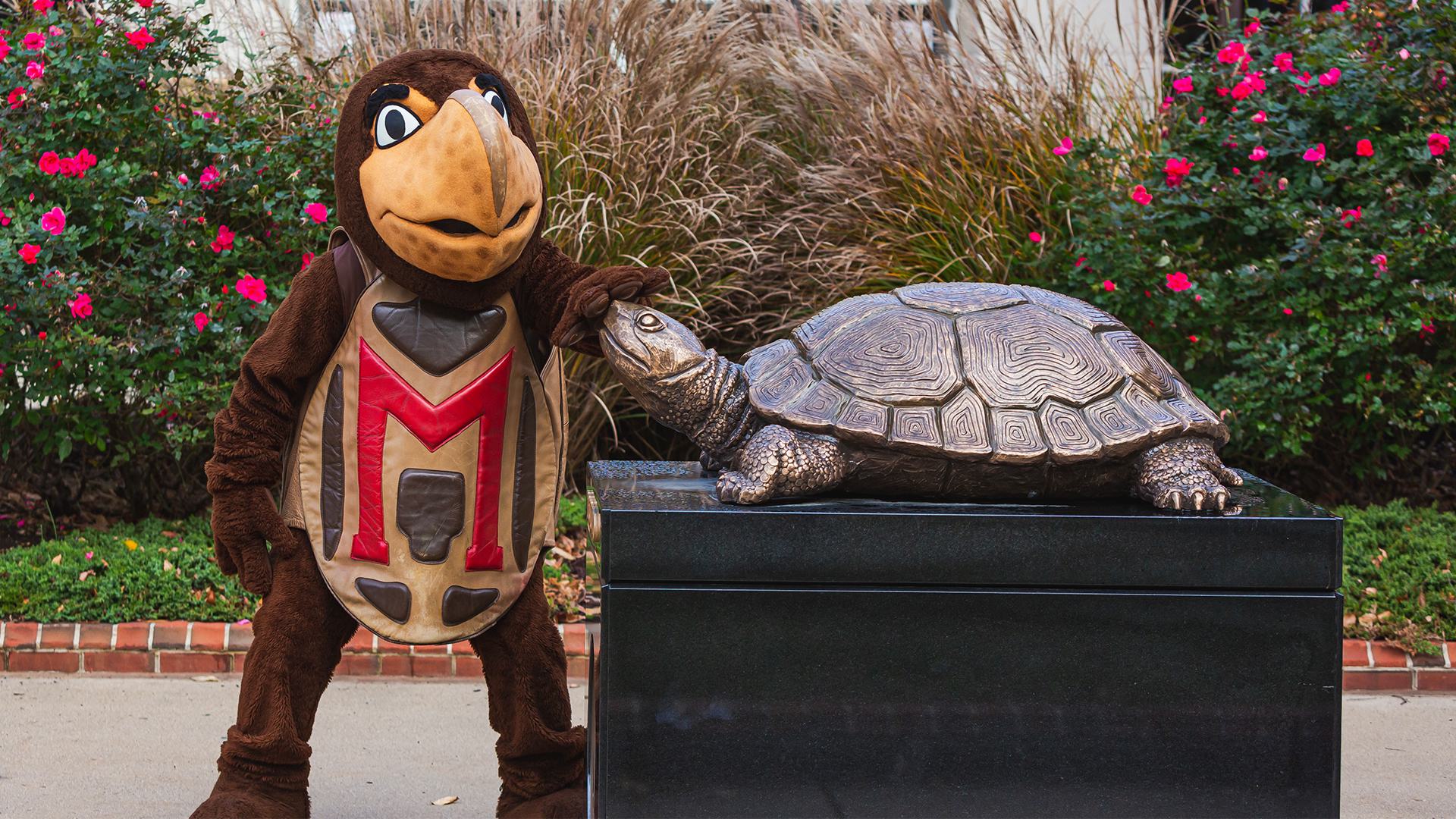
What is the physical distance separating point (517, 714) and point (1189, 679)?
4.46 ft

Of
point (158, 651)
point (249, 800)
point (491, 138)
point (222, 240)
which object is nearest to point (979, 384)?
point (491, 138)

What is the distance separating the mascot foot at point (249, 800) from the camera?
7.79 feet

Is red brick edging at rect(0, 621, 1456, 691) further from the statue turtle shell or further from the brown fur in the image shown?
the statue turtle shell

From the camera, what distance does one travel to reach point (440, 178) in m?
2.28

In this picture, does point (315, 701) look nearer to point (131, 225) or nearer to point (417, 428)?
point (417, 428)

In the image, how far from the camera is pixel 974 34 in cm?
620

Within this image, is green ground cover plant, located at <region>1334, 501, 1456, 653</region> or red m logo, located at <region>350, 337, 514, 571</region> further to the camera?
green ground cover plant, located at <region>1334, 501, 1456, 653</region>

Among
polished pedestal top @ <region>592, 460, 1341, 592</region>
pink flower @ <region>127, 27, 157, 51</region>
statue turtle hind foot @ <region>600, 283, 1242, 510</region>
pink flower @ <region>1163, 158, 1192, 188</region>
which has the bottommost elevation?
polished pedestal top @ <region>592, 460, 1341, 592</region>

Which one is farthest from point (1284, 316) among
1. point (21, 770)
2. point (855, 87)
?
point (21, 770)

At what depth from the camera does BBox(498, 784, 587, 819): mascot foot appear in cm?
260

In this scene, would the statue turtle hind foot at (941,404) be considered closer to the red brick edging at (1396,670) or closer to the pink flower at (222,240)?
the red brick edging at (1396,670)

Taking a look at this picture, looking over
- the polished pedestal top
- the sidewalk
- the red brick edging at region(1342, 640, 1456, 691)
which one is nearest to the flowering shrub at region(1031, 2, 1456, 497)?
the red brick edging at region(1342, 640, 1456, 691)

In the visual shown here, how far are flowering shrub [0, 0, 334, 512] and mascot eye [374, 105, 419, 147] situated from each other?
6.47 ft

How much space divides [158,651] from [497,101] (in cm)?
251
